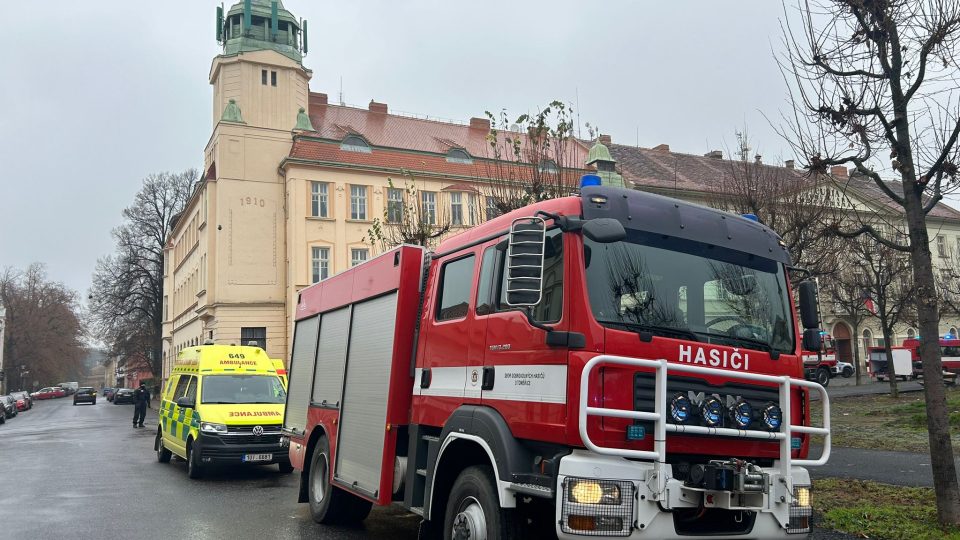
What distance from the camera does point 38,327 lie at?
81438mm

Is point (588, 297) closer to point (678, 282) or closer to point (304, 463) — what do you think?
point (678, 282)

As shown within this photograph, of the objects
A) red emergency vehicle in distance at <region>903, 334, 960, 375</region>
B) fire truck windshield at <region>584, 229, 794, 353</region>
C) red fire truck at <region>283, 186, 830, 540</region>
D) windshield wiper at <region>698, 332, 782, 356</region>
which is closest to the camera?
red fire truck at <region>283, 186, 830, 540</region>

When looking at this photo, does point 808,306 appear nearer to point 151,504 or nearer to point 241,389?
point 151,504

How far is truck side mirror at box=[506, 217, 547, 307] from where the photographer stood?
473cm

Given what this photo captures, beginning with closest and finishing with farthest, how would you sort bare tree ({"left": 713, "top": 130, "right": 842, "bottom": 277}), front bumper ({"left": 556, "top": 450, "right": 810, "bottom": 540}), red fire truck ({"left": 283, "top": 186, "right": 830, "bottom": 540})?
front bumper ({"left": 556, "top": 450, "right": 810, "bottom": 540}) → red fire truck ({"left": 283, "top": 186, "right": 830, "bottom": 540}) → bare tree ({"left": 713, "top": 130, "right": 842, "bottom": 277})

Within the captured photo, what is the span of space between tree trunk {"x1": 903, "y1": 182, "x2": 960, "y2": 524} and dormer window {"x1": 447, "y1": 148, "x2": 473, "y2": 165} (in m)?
36.2

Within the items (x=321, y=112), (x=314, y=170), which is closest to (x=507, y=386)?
(x=314, y=170)

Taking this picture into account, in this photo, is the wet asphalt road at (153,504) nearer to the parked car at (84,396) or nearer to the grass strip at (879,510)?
the grass strip at (879,510)

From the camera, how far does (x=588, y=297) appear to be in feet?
16.0

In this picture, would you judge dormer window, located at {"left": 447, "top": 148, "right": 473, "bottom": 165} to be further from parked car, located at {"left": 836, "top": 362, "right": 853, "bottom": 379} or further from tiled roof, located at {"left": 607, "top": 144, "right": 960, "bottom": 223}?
parked car, located at {"left": 836, "top": 362, "right": 853, "bottom": 379}

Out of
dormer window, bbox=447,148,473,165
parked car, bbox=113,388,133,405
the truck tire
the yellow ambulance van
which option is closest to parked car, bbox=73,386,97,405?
parked car, bbox=113,388,133,405

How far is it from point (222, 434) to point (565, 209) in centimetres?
964

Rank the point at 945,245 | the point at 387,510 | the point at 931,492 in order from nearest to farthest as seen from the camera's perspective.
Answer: the point at 931,492
the point at 387,510
the point at 945,245

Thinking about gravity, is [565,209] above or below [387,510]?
above
